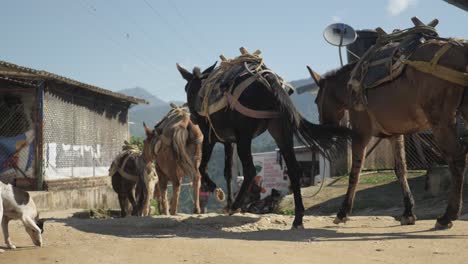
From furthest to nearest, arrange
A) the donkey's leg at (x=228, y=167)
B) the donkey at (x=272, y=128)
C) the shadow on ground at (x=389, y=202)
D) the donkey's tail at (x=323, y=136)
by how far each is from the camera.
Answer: the shadow on ground at (x=389, y=202)
the donkey's leg at (x=228, y=167)
the donkey's tail at (x=323, y=136)
the donkey at (x=272, y=128)

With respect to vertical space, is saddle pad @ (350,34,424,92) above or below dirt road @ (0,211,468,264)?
above

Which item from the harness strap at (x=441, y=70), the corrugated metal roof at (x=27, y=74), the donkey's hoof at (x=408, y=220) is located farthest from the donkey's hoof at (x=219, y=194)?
the corrugated metal roof at (x=27, y=74)

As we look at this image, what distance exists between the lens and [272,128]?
7000mm

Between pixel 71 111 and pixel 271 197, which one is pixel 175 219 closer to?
pixel 271 197

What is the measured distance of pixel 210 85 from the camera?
7.78 m

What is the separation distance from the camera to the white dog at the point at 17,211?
18.6 ft

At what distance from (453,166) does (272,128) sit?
7.69 feet

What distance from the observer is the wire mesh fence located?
17344 millimetres

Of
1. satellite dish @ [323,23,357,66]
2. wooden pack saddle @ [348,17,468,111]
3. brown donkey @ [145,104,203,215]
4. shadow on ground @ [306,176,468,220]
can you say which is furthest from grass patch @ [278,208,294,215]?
wooden pack saddle @ [348,17,468,111]

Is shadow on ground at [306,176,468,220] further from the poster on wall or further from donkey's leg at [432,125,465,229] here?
the poster on wall

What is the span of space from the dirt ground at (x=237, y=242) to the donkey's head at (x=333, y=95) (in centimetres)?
166

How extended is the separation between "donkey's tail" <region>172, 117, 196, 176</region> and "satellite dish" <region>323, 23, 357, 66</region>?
550cm

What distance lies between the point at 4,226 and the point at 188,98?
13.4 feet

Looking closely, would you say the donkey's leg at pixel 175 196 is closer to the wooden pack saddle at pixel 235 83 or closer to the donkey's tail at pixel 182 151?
the donkey's tail at pixel 182 151
